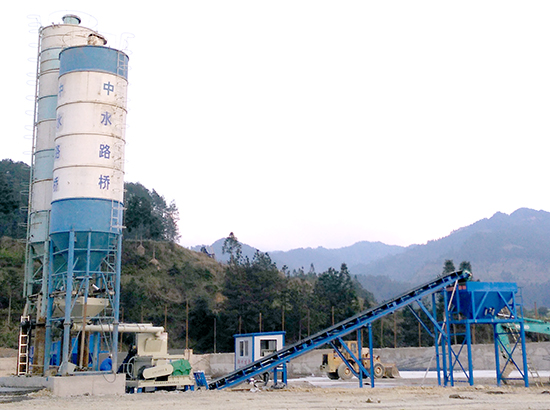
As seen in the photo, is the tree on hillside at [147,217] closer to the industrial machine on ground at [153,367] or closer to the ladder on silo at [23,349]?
the ladder on silo at [23,349]

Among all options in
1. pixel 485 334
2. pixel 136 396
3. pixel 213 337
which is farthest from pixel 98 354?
pixel 485 334

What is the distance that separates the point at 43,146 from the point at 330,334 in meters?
20.1

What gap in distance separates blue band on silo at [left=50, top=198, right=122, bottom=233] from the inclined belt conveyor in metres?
9.73

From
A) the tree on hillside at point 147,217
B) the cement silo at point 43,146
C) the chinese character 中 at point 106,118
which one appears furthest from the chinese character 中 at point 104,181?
the tree on hillside at point 147,217

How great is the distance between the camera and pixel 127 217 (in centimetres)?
9450

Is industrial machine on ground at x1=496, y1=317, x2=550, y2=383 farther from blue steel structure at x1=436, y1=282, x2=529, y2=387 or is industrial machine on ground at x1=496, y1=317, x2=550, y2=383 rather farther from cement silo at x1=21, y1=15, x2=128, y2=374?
cement silo at x1=21, y1=15, x2=128, y2=374

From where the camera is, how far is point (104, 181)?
101 ft

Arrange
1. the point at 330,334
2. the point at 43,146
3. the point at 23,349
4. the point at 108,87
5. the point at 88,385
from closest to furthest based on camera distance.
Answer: the point at 88,385
the point at 330,334
the point at 108,87
the point at 23,349
the point at 43,146

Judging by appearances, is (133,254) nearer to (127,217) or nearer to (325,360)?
(127,217)

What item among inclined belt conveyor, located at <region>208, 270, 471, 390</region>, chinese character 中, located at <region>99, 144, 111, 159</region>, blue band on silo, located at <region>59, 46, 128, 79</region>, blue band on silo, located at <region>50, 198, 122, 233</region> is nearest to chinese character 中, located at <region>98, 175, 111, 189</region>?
blue band on silo, located at <region>50, 198, 122, 233</region>

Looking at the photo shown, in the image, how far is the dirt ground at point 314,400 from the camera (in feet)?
63.1

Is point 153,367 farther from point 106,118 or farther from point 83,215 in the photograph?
point 106,118

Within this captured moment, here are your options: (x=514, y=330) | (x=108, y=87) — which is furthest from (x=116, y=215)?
(x=514, y=330)

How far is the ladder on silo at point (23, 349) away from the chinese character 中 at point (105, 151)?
32.8 ft
